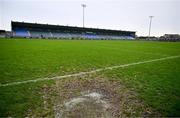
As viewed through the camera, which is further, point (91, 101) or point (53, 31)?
point (53, 31)

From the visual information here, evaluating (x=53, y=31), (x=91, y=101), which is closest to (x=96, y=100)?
(x=91, y=101)

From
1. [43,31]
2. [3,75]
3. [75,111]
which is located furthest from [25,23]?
[75,111]

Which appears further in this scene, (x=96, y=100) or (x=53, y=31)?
(x=53, y=31)

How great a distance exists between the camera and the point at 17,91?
5.22m

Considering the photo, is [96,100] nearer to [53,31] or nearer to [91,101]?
[91,101]

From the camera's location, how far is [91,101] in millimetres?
4668

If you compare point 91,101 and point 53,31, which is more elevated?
point 53,31

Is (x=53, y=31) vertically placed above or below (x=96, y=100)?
above

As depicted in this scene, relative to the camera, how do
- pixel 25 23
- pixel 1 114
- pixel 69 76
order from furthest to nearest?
pixel 25 23 < pixel 69 76 < pixel 1 114

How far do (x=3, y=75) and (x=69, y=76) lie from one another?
2.88 meters

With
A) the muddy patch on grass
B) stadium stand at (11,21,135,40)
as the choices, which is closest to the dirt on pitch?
the muddy patch on grass

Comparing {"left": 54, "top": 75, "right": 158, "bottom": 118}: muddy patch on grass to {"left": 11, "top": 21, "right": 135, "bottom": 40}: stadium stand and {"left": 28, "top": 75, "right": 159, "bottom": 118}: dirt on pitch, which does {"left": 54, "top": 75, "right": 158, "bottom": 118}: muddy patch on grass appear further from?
{"left": 11, "top": 21, "right": 135, "bottom": 40}: stadium stand

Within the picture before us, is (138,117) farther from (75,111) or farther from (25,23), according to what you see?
(25,23)

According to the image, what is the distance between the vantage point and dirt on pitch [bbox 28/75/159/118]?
402 cm
